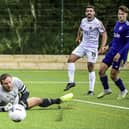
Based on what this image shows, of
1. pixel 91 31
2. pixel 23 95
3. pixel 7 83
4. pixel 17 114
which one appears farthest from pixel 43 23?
pixel 17 114

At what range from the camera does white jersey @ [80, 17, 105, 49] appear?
15648 mm

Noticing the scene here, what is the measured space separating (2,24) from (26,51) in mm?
1318

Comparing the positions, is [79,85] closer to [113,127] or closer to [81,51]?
[81,51]

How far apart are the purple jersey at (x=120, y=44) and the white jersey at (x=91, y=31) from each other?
4.10 ft

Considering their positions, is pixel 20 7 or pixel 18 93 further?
pixel 20 7

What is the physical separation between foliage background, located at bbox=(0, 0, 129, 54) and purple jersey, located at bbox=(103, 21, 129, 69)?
368 inches

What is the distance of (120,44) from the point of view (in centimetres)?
1438

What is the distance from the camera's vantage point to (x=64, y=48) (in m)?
24.0

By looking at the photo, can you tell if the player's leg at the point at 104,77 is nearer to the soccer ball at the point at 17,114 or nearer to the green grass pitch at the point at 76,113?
the green grass pitch at the point at 76,113

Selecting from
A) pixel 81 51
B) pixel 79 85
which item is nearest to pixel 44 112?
pixel 81 51

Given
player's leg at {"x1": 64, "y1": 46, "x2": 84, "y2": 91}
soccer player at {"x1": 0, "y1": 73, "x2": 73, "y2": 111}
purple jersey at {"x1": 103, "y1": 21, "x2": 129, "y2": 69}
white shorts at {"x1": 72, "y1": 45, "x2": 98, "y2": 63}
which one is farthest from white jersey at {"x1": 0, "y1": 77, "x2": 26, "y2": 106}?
player's leg at {"x1": 64, "y1": 46, "x2": 84, "y2": 91}

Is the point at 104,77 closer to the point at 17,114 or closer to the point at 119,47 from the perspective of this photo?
the point at 119,47

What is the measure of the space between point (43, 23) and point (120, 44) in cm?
996

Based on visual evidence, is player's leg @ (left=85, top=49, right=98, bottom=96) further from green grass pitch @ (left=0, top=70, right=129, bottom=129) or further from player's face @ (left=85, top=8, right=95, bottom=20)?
player's face @ (left=85, top=8, right=95, bottom=20)
